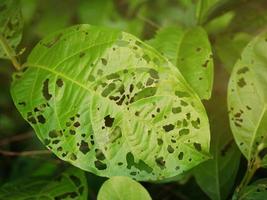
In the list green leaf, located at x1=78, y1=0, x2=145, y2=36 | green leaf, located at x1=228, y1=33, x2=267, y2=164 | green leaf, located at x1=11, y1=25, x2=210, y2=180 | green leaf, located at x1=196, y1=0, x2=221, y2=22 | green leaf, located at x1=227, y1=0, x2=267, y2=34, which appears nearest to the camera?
green leaf, located at x1=11, y1=25, x2=210, y2=180

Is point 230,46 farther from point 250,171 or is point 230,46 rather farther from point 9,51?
point 9,51

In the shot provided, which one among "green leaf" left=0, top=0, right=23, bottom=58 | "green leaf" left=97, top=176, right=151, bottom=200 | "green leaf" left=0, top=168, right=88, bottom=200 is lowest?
"green leaf" left=0, top=168, right=88, bottom=200

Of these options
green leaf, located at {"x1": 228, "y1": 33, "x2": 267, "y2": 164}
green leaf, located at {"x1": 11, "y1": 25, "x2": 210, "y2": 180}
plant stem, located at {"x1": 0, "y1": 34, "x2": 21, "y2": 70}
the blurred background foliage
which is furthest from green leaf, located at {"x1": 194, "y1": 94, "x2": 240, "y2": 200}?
plant stem, located at {"x1": 0, "y1": 34, "x2": 21, "y2": 70}

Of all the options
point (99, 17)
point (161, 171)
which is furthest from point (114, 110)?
point (99, 17)

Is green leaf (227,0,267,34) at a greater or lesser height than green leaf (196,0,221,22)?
lesser

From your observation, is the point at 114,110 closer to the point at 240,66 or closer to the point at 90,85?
the point at 90,85

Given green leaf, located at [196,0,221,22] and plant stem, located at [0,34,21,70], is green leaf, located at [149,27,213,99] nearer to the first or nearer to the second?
green leaf, located at [196,0,221,22]

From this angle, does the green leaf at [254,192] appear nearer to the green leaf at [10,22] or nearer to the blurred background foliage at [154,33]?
the blurred background foliage at [154,33]

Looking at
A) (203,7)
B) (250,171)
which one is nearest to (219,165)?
(250,171)
